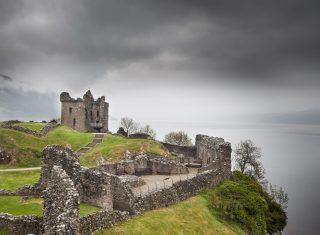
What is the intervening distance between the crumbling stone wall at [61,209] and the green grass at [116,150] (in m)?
35.4

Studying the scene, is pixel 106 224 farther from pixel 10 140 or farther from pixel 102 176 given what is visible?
pixel 10 140

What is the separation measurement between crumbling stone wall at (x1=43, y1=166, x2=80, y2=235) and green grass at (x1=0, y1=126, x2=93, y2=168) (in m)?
32.2

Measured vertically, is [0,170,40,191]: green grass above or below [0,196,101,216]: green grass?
above

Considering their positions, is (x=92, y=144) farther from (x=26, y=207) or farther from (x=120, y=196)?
(x=26, y=207)

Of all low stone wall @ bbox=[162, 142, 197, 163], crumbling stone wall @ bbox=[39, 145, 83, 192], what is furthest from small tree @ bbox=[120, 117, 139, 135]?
crumbling stone wall @ bbox=[39, 145, 83, 192]

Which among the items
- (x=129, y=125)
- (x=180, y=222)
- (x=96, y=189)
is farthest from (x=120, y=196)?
(x=129, y=125)

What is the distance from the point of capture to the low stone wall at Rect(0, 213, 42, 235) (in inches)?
891

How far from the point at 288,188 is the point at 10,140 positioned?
12506 centimetres

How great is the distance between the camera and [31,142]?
6488 centimetres

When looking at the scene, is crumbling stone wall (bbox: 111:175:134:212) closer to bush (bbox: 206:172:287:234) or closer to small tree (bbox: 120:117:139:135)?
bush (bbox: 206:172:287:234)

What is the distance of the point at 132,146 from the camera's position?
6544cm

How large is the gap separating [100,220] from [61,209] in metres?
5.23

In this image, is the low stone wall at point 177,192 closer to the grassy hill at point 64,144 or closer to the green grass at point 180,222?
the green grass at point 180,222

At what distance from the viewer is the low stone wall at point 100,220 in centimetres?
2353
